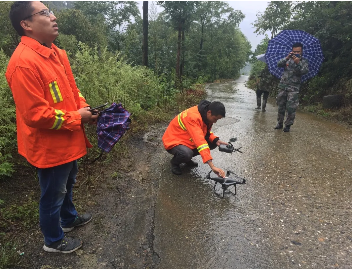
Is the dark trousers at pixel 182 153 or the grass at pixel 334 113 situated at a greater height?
the dark trousers at pixel 182 153

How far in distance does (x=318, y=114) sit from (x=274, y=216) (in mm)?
6703

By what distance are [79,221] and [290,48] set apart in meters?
6.19

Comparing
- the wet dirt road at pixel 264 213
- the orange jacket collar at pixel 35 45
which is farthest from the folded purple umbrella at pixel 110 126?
the wet dirt road at pixel 264 213

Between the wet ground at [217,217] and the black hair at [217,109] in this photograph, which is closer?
the wet ground at [217,217]

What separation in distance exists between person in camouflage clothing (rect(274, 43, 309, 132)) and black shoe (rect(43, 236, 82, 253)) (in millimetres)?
5364

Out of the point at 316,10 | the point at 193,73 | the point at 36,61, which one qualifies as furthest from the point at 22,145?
the point at 193,73


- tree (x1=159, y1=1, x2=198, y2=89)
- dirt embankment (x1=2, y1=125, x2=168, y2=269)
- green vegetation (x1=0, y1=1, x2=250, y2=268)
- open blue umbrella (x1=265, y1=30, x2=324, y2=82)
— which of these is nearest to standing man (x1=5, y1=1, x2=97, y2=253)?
dirt embankment (x1=2, y1=125, x2=168, y2=269)

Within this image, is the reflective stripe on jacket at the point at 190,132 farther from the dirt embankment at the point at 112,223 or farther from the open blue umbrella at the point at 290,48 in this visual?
the open blue umbrella at the point at 290,48

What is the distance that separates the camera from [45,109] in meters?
1.77

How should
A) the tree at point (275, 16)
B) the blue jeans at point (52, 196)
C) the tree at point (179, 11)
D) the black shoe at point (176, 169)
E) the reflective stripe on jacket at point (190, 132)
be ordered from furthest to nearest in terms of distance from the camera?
the tree at point (275, 16) < the tree at point (179, 11) < the black shoe at point (176, 169) < the reflective stripe on jacket at point (190, 132) < the blue jeans at point (52, 196)

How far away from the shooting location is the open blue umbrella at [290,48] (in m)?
6.34

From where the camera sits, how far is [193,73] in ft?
89.4

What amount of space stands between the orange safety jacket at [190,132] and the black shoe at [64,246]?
1.70 meters

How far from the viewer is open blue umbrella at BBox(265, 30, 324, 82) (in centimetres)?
634
